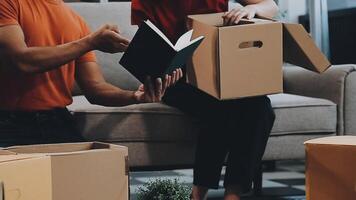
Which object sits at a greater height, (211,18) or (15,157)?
(211,18)

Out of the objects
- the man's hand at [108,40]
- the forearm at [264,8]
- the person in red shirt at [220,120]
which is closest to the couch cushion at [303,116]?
the person in red shirt at [220,120]

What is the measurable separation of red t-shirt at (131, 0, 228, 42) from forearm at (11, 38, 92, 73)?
44 centimetres

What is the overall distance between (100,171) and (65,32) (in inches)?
25.4

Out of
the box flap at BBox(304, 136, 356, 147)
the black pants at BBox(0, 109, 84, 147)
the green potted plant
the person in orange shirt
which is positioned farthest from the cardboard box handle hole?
the black pants at BBox(0, 109, 84, 147)

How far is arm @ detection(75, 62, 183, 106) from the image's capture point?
1.73 metres

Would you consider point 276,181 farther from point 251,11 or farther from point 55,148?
point 55,148

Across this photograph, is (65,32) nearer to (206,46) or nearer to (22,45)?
(22,45)

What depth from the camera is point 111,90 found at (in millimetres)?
1927

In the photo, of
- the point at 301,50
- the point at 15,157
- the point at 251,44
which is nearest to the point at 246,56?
the point at 251,44

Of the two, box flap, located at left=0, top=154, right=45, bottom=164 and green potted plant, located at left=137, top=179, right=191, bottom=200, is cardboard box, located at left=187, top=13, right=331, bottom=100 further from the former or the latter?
box flap, located at left=0, top=154, right=45, bottom=164

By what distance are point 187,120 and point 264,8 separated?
48cm

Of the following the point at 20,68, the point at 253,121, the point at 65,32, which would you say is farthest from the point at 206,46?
the point at 20,68

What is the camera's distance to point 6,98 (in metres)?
1.77

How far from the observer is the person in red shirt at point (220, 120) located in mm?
1950
